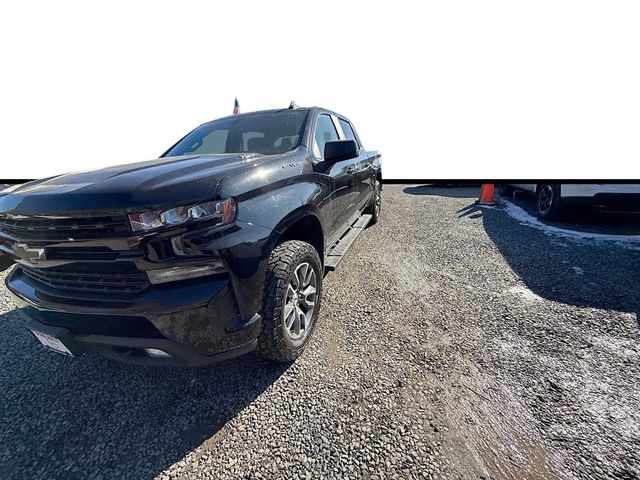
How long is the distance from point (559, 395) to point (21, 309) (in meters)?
3.69

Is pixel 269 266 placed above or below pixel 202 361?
above

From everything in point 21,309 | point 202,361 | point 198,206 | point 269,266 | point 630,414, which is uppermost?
point 198,206

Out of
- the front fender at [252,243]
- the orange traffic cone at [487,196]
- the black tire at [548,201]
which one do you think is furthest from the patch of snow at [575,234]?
the front fender at [252,243]

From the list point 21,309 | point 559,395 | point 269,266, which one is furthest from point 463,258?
point 21,309

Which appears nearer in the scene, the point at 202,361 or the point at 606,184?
the point at 202,361

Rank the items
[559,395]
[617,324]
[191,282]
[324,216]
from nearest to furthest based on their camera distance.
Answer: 1. [191,282]
2. [559,395]
3. [617,324]
4. [324,216]

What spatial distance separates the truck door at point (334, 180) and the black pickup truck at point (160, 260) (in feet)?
2.50

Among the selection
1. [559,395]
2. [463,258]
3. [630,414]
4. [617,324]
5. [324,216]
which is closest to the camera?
[630,414]

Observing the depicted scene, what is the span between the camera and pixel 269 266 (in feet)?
6.35

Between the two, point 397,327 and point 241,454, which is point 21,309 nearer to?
point 241,454

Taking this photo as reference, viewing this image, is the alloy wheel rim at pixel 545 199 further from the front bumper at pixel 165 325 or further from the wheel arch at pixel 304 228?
the front bumper at pixel 165 325

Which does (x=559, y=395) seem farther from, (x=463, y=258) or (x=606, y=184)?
(x=606, y=184)

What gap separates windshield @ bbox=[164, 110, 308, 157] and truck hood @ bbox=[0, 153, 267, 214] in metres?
0.98

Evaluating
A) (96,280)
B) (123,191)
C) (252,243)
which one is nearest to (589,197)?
(252,243)
